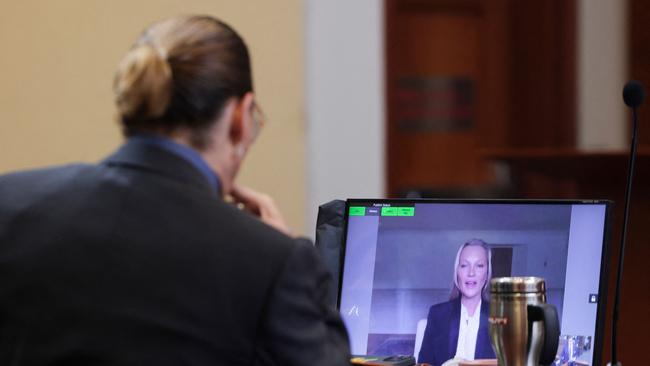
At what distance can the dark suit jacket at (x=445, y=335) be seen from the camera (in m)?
1.59

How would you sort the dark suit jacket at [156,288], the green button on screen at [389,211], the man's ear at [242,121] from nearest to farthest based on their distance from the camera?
the dark suit jacket at [156,288], the man's ear at [242,121], the green button on screen at [389,211]

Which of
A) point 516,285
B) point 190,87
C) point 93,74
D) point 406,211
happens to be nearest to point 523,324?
point 516,285

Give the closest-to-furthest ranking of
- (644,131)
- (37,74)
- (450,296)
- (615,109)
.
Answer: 1. (450,296)
2. (37,74)
3. (644,131)
4. (615,109)

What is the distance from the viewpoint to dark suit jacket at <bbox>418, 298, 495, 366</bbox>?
1.59m

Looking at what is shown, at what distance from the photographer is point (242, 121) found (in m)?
1.37

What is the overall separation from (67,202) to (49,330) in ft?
0.52

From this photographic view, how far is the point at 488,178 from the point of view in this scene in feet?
17.5

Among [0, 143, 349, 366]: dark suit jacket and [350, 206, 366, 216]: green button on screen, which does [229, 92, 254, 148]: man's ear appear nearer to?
[0, 143, 349, 366]: dark suit jacket

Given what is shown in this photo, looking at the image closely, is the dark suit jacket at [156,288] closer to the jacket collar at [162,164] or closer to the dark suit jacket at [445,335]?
the jacket collar at [162,164]

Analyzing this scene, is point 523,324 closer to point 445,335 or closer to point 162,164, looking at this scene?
point 445,335

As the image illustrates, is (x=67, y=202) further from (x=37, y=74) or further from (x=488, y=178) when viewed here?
(x=488, y=178)

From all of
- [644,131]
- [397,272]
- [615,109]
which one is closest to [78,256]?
[397,272]

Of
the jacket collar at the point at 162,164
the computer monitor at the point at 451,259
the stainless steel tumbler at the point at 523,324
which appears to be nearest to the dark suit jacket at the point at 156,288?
the jacket collar at the point at 162,164

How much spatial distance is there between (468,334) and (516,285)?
19 cm
